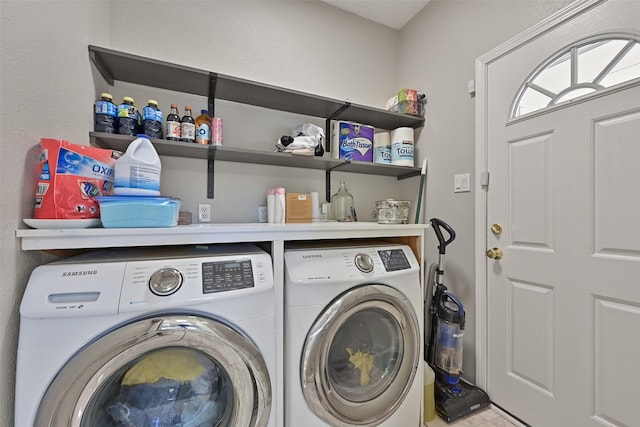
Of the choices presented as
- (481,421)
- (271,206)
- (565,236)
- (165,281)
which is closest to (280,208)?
(271,206)

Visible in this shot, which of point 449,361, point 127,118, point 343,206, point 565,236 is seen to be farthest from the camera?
point 343,206

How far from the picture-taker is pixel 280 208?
5.33 feet

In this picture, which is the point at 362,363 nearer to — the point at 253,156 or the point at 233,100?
the point at 253,156

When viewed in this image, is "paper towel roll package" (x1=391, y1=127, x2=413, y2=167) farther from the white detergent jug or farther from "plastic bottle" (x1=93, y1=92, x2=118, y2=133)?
"plastic bottle" (x1=93, y1=92, x2=118, y2=133)

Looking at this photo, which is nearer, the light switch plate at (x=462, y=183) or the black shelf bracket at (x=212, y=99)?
the black shelf bracket at (x=212, y=99)

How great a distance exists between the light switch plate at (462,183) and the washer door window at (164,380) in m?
1.62

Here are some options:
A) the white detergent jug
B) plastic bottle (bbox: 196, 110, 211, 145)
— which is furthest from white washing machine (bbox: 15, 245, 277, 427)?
plastic bottle (bbox: 196, 110, 211, 145)

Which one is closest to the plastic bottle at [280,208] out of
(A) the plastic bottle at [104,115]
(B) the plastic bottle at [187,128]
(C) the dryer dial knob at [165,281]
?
(B) the plastic bottle at [187,128]

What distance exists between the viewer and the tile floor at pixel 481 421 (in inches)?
54.9

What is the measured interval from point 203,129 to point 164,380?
128cm

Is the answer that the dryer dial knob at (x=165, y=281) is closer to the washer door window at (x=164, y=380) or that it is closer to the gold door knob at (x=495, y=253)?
the washer door window at (x=164, y=380)

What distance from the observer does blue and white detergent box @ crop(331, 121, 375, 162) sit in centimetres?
190

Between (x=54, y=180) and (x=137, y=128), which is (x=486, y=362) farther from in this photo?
(x=137, y=128)

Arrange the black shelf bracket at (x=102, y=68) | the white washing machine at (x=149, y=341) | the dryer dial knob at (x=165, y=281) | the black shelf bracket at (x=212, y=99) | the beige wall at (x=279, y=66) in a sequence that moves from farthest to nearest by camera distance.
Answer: the black shelf bracket at (x=212, y=99)
the black shelf bracket at (x=102, y=68)
the beige wall at (x=279, y=66)
the dryer dial knob at (x=165, y=281)
the white washing machine at (x=149, y=341)
